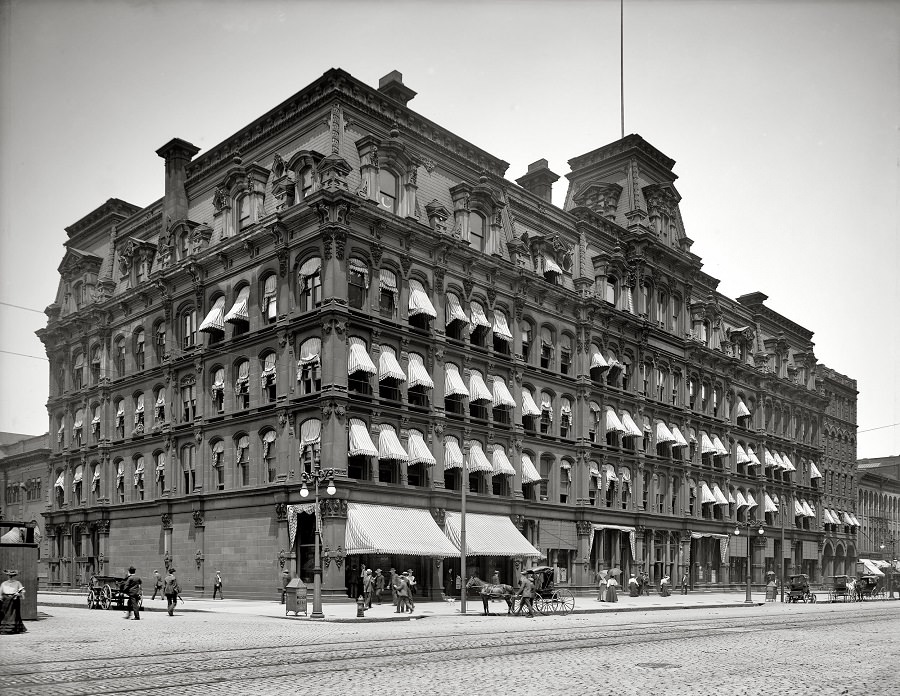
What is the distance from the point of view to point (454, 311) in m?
46.6

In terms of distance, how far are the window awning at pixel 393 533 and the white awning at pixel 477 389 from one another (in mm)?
6391

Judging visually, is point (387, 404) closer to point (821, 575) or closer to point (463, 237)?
point (463, 237)

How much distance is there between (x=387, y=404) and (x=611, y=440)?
772 inches

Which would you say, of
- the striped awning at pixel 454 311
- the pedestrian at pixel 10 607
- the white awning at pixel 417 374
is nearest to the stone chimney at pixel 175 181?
the striped awning at pixel 454 311

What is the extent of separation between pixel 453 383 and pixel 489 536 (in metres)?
7.41

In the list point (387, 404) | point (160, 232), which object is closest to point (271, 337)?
point (387, 404)

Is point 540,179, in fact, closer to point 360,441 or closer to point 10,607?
point 360,441

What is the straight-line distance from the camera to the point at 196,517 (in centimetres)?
4609

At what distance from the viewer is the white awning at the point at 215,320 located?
4594 centimetres

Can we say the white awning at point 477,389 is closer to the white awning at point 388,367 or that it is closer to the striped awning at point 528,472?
the striped awning at point 528,472

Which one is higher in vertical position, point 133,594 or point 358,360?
point 358,360

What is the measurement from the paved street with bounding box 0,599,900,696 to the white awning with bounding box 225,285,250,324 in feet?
57.2

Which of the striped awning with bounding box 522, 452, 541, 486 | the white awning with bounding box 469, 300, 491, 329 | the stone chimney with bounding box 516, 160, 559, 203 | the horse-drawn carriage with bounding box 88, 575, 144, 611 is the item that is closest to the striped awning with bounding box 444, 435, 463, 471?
the striped awning with bounding box 522, 452, 541, 486

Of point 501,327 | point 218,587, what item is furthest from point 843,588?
point 218,587
